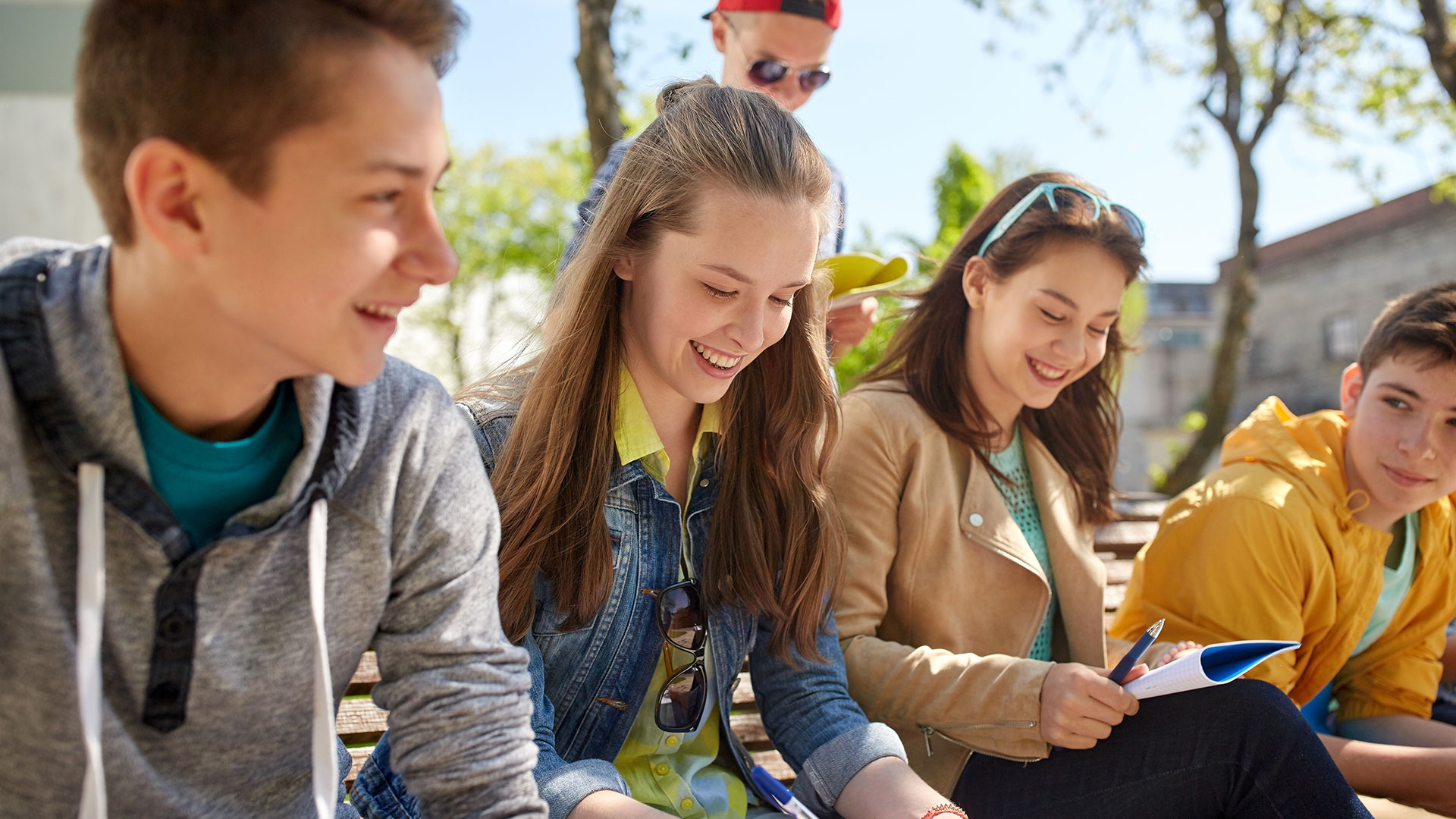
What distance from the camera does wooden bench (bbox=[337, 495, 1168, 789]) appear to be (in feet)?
7.69

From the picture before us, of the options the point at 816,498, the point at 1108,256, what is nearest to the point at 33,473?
the point at 816,498

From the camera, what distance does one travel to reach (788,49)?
3.16m

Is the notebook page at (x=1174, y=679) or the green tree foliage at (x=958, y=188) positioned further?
the green tree foliage at (x=958, y=188)

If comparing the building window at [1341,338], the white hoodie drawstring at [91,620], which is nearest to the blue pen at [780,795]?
the white hoodie drawstring at [91,620]

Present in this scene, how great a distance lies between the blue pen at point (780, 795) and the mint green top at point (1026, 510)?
931mm

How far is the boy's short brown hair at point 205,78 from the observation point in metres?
1.12

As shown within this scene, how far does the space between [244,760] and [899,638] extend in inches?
61.3

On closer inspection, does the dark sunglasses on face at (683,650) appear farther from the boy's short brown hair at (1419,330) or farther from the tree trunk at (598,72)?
the tree trunk at (598,72)

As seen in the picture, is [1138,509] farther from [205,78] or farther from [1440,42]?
[205,78]

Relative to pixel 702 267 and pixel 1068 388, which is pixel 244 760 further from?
pixel 1068 388

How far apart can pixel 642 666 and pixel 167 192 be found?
1.18 m

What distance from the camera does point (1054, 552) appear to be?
8.79 feet

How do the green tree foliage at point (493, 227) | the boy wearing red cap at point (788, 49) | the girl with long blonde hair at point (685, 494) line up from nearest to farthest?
the girl with long blonde hair at point (685, 494) < the boy wearing red cap at point (788, 49) < the green tree foliage at point (493, 227)

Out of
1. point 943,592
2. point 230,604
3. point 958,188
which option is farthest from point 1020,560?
point 958,188
